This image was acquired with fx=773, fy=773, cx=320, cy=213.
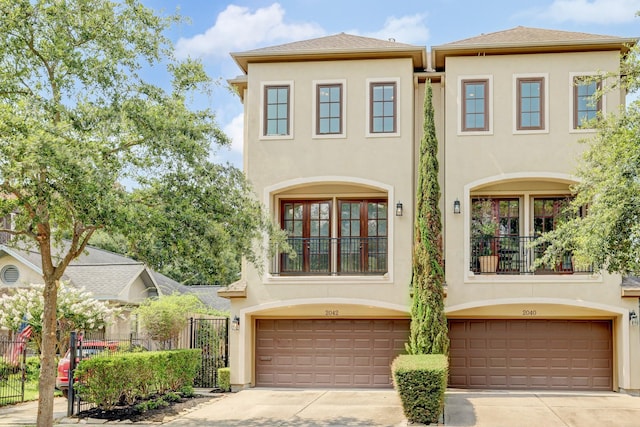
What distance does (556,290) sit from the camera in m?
19.5

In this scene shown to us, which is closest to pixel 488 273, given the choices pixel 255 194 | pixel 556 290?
Answer: pixel 556 290

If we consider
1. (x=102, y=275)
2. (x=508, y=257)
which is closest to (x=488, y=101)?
(x=508, y=257)

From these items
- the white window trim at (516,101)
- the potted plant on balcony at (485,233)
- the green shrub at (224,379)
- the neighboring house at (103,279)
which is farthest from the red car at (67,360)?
the white window trim at (516,101)

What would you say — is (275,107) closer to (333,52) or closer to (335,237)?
(333,52)

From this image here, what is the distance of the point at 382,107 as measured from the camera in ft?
67.7

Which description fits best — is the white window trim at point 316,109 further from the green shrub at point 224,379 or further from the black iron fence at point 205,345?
the green shrub at point 224,379

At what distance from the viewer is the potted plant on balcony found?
2030cm

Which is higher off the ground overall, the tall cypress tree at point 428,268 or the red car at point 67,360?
the tall cypress tree at point 428,268

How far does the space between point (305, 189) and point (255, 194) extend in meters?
1.69

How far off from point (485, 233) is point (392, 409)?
20.6ft

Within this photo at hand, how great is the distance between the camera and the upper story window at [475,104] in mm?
20337

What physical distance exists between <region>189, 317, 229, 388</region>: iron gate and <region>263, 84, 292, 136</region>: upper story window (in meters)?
5.60

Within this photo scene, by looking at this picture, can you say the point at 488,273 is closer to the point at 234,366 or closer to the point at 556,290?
the point at 556,290

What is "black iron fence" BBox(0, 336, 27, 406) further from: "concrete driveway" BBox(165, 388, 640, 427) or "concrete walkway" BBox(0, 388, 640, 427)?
"concrete driveway" BBox(165, 388, 640, 427)
